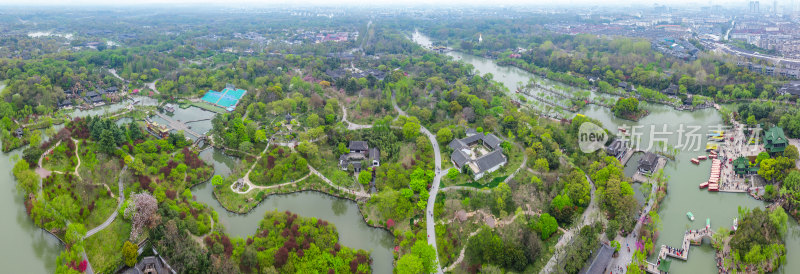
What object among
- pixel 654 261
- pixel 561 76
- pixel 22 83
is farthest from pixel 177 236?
pixel 561 76

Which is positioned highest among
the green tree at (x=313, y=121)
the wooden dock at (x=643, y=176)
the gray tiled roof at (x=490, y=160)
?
the green tree at (x=313, y=121)

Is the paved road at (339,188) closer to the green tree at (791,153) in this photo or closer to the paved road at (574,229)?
the paved road at (574,229)

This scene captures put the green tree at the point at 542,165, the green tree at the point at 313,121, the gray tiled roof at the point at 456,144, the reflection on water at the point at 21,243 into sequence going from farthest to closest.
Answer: the green tree at the point at 313,121 < the gray tiled roof at the point at 456,144 < the green tree at the point at 542,165 < the reflection on water at the point at 21,243

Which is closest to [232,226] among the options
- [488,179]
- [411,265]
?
[411,265]

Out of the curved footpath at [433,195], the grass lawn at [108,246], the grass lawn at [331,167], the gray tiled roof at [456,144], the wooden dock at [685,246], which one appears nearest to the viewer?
the grass lawn at [108,246]

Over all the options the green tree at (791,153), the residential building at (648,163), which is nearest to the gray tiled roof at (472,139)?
the residential building at (648,163)

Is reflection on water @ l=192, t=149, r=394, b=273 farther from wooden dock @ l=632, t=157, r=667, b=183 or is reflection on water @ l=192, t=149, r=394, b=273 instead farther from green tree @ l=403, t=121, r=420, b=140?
wooden dock @ l=632, t=157, r=667, b=183

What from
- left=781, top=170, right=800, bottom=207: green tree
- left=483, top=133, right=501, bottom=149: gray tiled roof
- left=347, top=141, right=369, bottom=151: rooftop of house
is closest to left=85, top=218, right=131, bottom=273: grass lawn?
left=347, top=141, right=369, bottom=151: rooftop of house

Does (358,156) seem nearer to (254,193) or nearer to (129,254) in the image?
(254,193)
